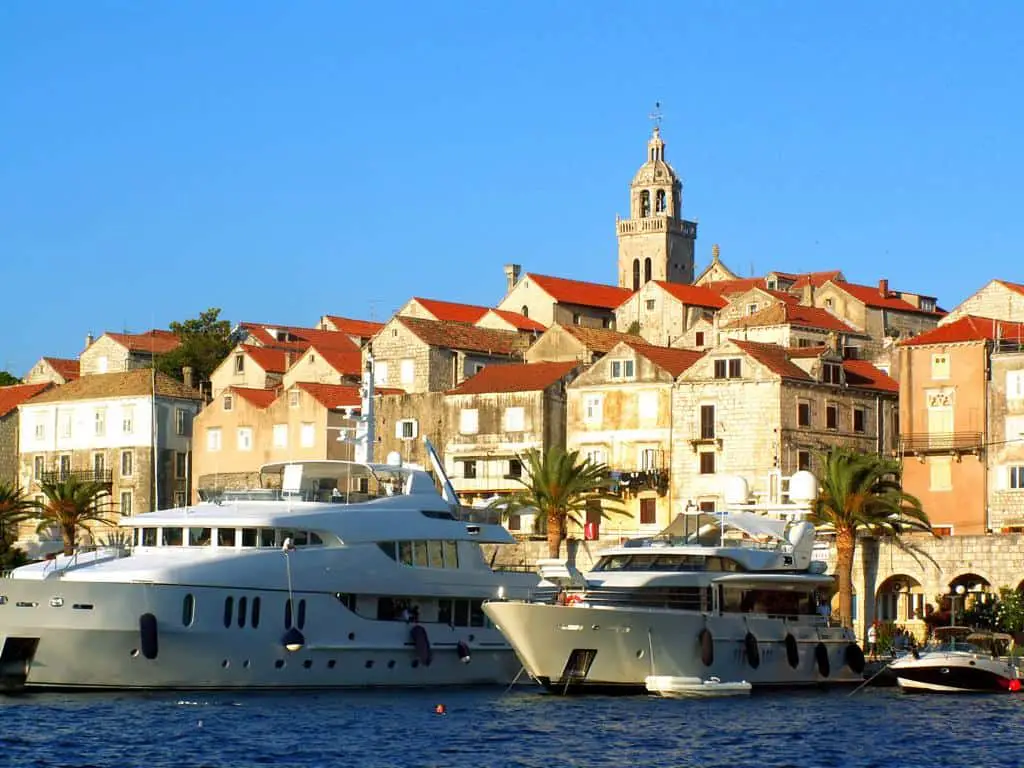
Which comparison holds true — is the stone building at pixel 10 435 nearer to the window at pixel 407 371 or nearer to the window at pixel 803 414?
the window at pixel 407 371

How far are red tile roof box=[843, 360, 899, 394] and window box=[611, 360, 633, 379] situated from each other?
8.19 metres

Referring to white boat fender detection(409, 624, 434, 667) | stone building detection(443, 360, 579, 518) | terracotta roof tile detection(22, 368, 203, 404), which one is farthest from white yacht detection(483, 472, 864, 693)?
terracotta roof tile detection(22, 368, 203, 404)

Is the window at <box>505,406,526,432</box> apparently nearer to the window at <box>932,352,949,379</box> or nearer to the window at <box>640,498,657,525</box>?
the window at <box>640,498,657,525</box>

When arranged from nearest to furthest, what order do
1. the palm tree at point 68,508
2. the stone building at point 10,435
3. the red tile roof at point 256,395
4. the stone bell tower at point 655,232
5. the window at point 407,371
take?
the palm tree at point 68,508 → the window at point 407,371 → the red tile roof at point 256,395 → the stone building at point 10,435 → the stone bell tower at point 655,232

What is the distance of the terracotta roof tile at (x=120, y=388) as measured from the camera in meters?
96.4

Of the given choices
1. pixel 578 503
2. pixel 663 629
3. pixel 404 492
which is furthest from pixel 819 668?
pixel 578 503

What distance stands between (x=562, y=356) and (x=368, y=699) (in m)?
41.1

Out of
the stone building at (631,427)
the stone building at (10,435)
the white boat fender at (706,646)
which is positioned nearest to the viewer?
the white boat fender at (706,646)

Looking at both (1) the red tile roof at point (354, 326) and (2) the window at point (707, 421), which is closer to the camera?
(2) the window at point (707, 421)

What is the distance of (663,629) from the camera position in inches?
2024

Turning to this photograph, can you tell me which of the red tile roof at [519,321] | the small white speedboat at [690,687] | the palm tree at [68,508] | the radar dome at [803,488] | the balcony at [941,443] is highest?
the red tile roof at [519,321]

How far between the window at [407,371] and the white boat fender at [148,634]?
42.6m

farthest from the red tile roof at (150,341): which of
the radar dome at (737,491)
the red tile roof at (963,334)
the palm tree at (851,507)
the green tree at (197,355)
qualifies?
the radar dome at (737,491)

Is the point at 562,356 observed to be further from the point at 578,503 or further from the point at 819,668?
the point at 819,668
